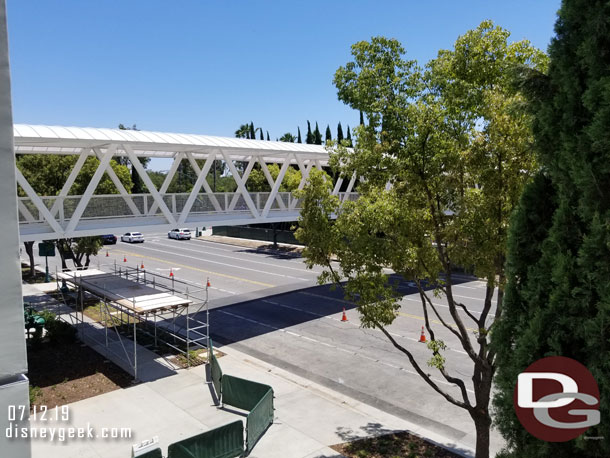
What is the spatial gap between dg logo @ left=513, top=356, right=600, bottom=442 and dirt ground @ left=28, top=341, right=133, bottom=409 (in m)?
12.2

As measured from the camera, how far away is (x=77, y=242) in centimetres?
2531

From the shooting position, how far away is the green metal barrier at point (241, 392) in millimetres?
11672

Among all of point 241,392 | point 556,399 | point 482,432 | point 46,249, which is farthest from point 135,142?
point 556,399

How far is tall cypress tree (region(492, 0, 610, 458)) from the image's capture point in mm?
4305

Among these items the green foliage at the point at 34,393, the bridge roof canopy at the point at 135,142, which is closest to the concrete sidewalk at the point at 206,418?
the green foliage at the point at 34,393

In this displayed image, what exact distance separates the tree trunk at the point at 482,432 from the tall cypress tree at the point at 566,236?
3776mm

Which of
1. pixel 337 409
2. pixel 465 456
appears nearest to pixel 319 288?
pixel 337 409

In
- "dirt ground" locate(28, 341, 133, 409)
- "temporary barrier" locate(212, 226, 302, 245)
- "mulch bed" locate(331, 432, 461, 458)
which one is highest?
Result: "temporary barrier" locate(212, 226, 302, 245)

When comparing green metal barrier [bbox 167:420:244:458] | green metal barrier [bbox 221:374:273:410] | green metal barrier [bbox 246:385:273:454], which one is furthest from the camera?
green metal barrier [bbox 221:374:273:410]

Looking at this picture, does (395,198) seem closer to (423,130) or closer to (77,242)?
(423,130)

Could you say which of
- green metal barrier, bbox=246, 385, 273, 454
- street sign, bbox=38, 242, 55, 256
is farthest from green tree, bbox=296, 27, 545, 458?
street sign, bbox=38, 242, 55, 256

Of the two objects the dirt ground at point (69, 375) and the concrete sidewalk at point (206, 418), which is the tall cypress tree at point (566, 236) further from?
the dirt ground at point (69, 375)

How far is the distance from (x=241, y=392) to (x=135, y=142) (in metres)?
8.80

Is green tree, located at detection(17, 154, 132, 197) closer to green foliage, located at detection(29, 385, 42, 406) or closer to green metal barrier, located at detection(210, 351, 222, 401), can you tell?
green foliage, located at detection(29, 385, 42, 406)
